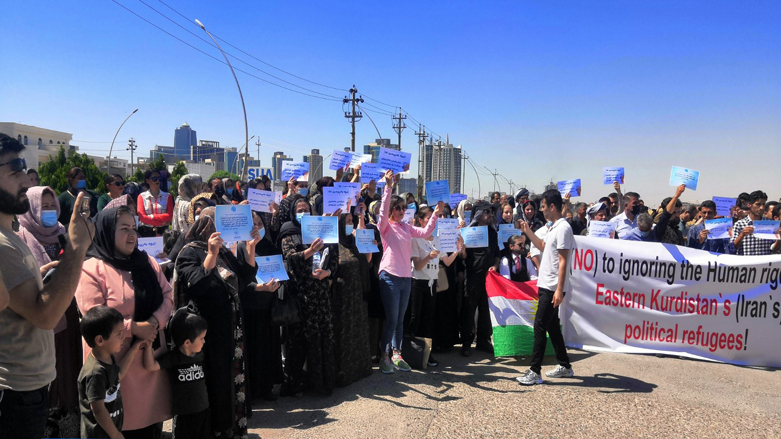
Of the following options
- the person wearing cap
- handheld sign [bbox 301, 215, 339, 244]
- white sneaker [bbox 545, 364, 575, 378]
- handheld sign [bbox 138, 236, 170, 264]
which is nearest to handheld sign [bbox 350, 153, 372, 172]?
the person wearing cap

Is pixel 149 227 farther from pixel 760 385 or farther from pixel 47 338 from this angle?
pixel 760 385

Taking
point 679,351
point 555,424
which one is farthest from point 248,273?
point 679,351

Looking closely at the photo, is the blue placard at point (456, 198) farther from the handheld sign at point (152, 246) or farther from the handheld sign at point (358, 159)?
the handheld sign at point (152, 246)

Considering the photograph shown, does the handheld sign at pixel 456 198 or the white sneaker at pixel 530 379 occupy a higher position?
the handheld sign at pixel 456 198

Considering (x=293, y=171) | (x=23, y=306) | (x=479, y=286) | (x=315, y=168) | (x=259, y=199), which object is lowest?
(x=479, y=286)

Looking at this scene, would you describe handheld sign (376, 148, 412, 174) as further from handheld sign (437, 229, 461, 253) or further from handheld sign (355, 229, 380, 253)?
handheld sign (355, 229, 380, 253)

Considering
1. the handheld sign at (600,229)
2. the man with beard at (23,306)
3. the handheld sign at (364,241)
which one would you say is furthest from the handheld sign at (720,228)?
the man with beard at (23,306)

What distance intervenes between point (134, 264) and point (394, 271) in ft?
10.5

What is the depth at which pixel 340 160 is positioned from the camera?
309 inches

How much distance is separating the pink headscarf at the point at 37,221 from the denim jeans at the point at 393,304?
11.0ft

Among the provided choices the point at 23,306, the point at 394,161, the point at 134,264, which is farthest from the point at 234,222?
the point at 394,161

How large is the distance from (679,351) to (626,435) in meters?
2.97

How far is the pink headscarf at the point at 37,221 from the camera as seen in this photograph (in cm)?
426

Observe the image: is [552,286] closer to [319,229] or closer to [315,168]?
[319,229]
